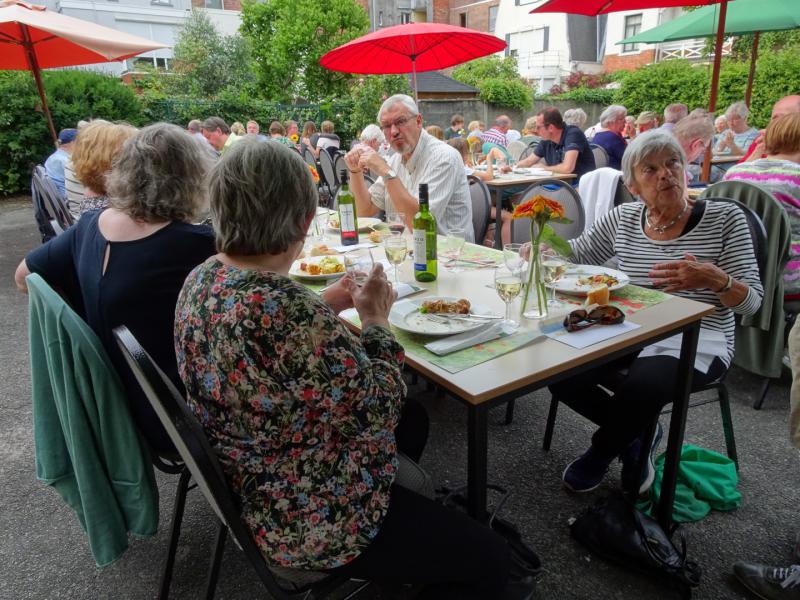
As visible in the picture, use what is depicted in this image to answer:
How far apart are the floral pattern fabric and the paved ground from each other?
0.80 metres

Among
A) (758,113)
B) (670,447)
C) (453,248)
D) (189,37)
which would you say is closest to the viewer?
(670,447)

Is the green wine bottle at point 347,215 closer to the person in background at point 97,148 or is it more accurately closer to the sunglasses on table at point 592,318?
the person in background at point 97,148

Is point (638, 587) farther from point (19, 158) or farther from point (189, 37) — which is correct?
point (189, 37)

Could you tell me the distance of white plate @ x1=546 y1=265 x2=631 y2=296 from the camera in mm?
1688

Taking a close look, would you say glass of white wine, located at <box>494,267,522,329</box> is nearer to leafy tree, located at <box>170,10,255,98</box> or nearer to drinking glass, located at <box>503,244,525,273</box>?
drinking glass, located at <box>503,244,525,273</box>

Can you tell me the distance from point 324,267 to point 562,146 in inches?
196

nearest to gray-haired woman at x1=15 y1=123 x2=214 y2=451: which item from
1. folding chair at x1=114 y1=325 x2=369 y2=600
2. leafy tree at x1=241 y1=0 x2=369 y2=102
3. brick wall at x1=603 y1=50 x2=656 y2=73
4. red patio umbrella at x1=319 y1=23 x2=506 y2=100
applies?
folding chair at x1=114 y1=325 x2=369 y2=600

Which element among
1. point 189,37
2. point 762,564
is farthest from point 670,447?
point 189,37

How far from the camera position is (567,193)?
9.18 ft

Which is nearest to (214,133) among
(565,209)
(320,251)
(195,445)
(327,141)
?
(327,141)

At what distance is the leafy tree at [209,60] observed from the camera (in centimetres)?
1736

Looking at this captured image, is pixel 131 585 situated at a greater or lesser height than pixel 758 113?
lesser

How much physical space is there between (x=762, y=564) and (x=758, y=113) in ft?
53.5

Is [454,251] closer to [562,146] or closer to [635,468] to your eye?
[635,468]
